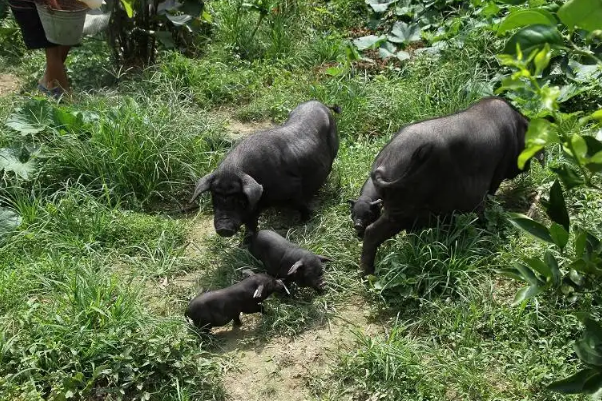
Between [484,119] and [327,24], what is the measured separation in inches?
181

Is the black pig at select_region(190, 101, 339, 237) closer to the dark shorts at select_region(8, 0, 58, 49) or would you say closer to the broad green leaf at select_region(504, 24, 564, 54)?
the dark shorts at select_region(8, 0, 58, 49)

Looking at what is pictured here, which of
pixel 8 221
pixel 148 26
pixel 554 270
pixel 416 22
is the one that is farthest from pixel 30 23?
pixel 554 270

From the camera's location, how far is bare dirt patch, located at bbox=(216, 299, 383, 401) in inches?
173

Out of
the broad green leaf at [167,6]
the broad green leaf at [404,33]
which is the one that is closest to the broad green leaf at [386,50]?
the broad green leaf at [404,33]

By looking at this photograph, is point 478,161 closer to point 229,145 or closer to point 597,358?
point 229,145

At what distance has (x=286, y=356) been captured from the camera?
4637mm

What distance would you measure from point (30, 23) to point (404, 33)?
4.33m

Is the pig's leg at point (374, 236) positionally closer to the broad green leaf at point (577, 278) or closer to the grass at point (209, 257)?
the grass at point (209, 257)

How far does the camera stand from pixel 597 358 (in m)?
2.20

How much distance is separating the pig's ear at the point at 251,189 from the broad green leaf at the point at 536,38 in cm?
368

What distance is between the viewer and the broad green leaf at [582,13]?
184cm

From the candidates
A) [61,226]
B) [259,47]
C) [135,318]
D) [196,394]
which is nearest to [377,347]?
[196,394]

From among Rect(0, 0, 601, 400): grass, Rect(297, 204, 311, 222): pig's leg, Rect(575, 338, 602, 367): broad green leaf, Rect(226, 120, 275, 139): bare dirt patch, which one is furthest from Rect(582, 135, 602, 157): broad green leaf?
Rect(226, 120, 275, 139): bare dirt patch

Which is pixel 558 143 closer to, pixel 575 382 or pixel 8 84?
pixel 575 382
